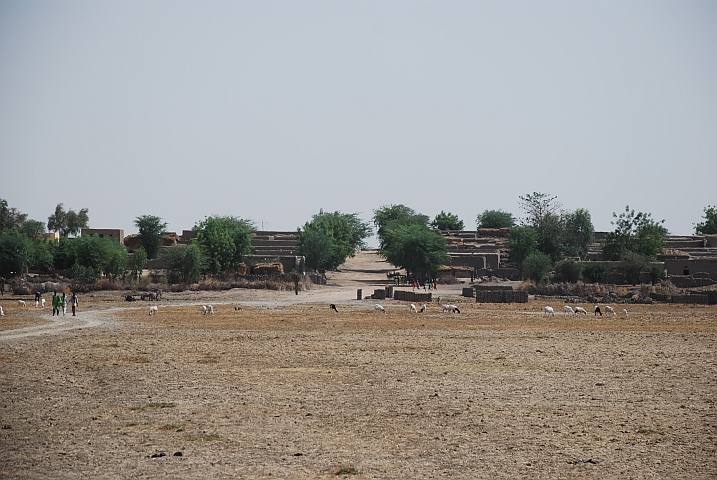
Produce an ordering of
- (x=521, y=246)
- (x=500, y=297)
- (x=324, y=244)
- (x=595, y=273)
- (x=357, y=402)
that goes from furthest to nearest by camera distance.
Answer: (x=324, y=244) → (x=521, y=246) → (x=595, y=273) → (x=500, y=297) → (x=357, y=402)

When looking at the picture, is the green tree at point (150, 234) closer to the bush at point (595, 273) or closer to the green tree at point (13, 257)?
the green tree at point (13, 257)

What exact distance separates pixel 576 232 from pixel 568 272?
2944 centimetres

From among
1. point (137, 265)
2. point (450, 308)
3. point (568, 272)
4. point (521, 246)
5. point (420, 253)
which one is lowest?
point (450, 308)

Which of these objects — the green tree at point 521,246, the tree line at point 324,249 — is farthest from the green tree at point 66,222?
the green tree at point 521,246

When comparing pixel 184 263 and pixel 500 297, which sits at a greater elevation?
pixel 184 263

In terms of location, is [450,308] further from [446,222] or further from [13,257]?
[446,222]

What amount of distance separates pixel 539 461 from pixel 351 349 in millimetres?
14544

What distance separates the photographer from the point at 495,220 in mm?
130500

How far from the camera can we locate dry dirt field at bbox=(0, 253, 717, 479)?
537 inches

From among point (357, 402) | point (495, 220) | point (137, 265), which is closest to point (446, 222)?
point (495, 220)

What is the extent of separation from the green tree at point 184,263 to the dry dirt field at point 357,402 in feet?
102

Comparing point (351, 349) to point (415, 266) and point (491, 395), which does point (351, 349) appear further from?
point (415, 266)

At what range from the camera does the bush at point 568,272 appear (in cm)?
6781

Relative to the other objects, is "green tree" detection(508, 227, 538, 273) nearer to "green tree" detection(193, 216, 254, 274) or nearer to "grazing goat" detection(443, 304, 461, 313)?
"green tree" detection(193, 216, 254, 274)
